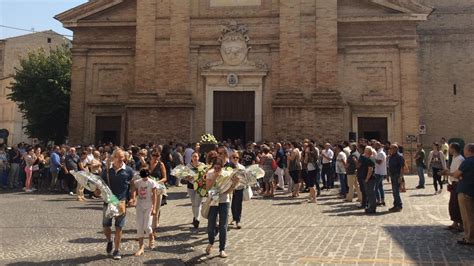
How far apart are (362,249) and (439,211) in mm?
5003

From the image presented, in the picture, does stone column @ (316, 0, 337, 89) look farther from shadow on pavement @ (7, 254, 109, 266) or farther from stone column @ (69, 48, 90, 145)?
shadow on pavement @ (7, 254, 109, 266)

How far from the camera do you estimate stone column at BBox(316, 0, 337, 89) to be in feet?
72.4

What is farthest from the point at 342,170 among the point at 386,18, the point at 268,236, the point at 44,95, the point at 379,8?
the point at 44,95

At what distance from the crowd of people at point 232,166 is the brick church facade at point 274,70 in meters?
4.44

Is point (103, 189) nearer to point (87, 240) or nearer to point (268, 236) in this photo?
point (87, 240)

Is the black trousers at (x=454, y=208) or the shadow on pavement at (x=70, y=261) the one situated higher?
the black trousers at (x=454, y=208)

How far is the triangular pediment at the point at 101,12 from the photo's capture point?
24750 mm

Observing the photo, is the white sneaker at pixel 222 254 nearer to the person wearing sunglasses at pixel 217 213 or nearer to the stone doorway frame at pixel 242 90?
the person wearing sunglasses at pixel 217 213

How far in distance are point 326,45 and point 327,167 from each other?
8919 millimetres

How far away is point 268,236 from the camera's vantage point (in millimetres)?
8500

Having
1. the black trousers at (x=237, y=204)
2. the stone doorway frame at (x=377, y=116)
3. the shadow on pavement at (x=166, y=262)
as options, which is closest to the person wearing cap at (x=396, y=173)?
the black trousers at (x=237, y=204)

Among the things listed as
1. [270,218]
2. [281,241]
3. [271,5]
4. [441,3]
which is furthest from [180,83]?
[441,3]

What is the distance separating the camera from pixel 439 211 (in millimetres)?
11164

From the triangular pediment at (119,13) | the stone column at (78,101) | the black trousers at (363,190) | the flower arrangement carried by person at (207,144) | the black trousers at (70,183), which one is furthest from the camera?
the triangular pediment at (119,13)
